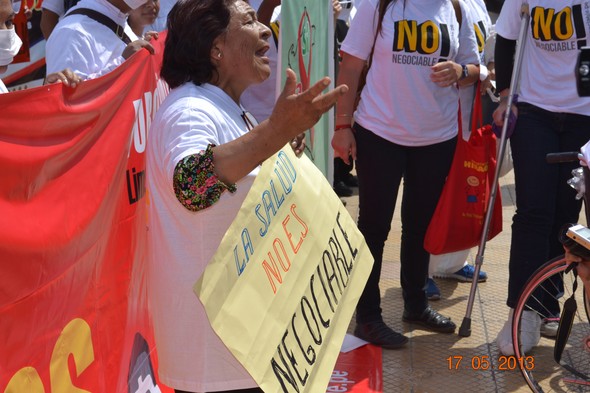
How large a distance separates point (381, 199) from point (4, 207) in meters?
2.46

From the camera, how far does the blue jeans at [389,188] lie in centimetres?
457

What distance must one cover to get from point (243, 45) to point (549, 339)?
277cm

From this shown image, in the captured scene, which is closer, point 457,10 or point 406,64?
point 406,64

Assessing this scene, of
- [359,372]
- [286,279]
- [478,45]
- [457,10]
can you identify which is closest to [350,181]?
[478,45]

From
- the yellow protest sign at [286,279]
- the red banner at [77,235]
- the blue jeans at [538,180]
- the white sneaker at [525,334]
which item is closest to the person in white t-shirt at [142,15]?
the red banner at [77,235]

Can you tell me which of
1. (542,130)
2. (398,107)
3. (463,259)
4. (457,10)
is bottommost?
(463,259)

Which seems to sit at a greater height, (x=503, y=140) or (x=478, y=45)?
(x=478, y=45)

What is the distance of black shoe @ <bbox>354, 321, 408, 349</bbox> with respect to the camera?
15.4 ft

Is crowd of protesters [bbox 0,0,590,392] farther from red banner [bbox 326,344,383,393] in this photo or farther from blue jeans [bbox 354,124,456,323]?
red banner [bbox 326,344,383,393]

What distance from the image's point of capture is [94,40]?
4.07m

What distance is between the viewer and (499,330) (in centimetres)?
497

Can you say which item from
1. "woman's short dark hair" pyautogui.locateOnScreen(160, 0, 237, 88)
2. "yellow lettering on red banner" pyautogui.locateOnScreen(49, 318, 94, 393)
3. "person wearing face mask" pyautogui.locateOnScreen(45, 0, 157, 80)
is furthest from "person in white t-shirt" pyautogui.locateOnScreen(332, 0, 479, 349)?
"yellow lettering on red banner" pyautogui.locateOnScreen(49, 318, 94, 393)

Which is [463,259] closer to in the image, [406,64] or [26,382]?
[406,64]
